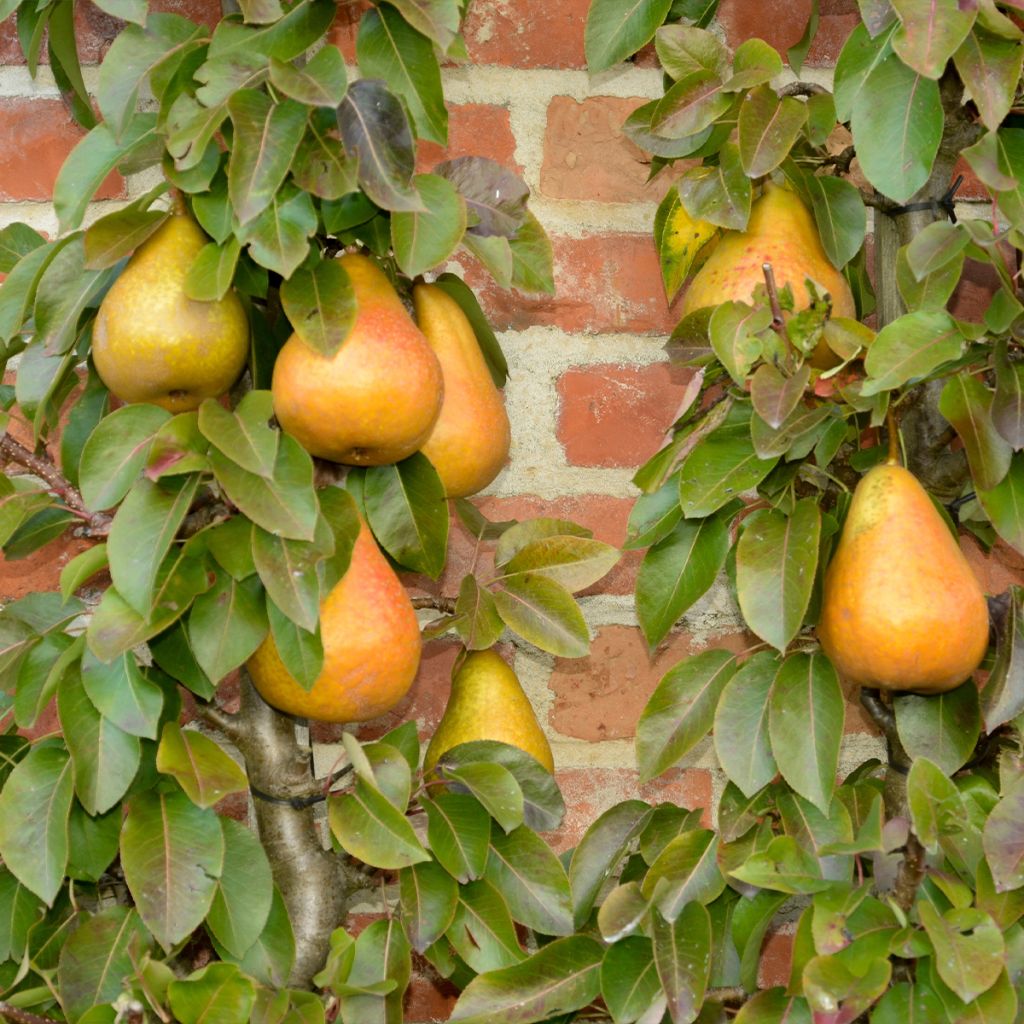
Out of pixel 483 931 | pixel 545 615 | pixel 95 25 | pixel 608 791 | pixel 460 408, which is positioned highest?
pixel 95 25

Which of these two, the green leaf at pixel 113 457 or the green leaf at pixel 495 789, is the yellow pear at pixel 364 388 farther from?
the green leaf at pixel 495 789

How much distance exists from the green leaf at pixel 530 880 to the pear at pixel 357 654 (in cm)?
11

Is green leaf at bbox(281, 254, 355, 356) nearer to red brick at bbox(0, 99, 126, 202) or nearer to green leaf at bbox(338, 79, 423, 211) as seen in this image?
green leaf at bbox(338, 79, 423, 211)

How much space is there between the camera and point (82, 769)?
0.68 meters

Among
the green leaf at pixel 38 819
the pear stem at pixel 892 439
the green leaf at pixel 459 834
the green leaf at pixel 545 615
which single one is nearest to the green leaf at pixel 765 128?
the pear stem at pixel 892 439

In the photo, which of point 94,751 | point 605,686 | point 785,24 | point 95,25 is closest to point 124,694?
point 94,751

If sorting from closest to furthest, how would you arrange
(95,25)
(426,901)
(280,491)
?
(280,491)
(426,901)
(95,25)

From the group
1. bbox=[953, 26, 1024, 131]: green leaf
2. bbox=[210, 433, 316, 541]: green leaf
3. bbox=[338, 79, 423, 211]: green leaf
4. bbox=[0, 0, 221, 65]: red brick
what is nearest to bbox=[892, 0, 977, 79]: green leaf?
bbox=[953, 26, 1024, 131]: green leaf

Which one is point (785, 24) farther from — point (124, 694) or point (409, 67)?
point (124, 694)

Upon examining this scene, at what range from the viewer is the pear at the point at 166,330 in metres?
0.68

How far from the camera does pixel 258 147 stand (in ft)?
2.15

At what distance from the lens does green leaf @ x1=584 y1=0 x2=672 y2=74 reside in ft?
2.67

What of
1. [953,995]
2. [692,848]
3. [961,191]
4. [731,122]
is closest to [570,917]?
[692,848]

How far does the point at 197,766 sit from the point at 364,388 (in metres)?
0.20
